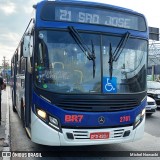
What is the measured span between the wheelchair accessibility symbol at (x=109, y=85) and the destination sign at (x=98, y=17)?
124cm

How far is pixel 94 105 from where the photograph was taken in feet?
19.3

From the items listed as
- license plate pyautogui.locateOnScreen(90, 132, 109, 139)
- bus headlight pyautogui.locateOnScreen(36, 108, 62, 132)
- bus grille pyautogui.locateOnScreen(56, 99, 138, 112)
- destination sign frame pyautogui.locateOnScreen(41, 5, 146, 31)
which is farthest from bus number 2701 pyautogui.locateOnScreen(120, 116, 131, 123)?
destination sign frame pyautogui.locateOnScreen(41, 5, 146, 31)

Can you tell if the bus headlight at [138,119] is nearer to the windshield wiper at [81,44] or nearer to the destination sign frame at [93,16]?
the windshield wiper at [81,44]

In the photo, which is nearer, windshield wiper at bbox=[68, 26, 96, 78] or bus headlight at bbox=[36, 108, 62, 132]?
bus headlight at bbox=[36, 108, 62, 132]

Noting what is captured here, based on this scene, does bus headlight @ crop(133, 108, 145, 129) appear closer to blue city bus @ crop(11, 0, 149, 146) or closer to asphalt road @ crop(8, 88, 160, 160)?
blue city bus @ crop(11, 0, 149, 146)

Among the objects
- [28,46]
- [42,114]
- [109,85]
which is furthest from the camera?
→ [28,46]

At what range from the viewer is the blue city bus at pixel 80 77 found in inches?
227

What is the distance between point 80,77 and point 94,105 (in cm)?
63

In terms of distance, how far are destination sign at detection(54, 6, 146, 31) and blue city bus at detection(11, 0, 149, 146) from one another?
2cm

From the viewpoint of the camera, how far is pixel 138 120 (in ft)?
21.4

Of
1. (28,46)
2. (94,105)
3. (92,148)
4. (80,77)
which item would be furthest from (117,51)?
(92,148)

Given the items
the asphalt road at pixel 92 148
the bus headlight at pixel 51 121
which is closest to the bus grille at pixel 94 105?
the bus headlight at pixel 51 121

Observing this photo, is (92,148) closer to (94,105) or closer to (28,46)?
(94,105)

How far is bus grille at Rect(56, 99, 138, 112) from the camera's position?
5.77m
